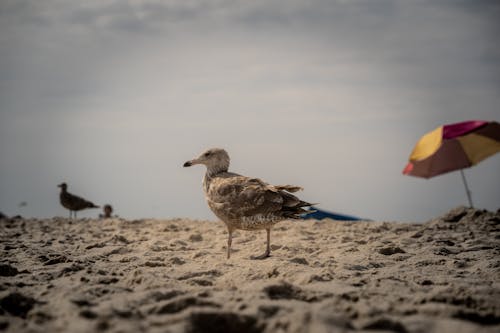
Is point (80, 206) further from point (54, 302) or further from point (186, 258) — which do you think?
point (54, 302)

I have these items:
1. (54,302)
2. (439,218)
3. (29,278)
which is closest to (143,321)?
(54,302)

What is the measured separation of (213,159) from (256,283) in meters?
3.59

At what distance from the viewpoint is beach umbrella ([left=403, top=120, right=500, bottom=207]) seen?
12883mm

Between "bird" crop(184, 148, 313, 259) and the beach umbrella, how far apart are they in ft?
24.9

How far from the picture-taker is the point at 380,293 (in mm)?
4078

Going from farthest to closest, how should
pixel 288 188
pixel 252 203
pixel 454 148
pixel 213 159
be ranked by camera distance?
pixel 454 148 < pixel 213 159 < pixel 288 188 < pixel 252 203

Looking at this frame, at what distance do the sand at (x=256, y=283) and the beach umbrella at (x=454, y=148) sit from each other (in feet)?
14.2

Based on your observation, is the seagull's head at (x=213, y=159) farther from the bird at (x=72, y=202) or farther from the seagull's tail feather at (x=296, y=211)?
the bird at (x=72, y=202)

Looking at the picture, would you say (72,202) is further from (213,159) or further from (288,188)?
(288,188)

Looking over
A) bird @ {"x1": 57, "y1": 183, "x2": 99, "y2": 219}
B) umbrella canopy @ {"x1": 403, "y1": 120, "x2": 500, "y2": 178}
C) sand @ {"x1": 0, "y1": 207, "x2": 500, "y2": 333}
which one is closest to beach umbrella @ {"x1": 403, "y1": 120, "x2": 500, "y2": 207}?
umbrella canopy @ {"x1": 403, "y1": 120, "x2": 500, "y2": 178}

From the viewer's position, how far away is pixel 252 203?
672cm

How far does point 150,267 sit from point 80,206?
1170 centimetres

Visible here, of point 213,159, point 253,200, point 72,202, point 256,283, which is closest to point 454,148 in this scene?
point 213,159

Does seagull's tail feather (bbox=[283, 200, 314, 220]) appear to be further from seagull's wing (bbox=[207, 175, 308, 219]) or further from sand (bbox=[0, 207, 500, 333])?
sand (bbox=[0, 207, 500, 333])
